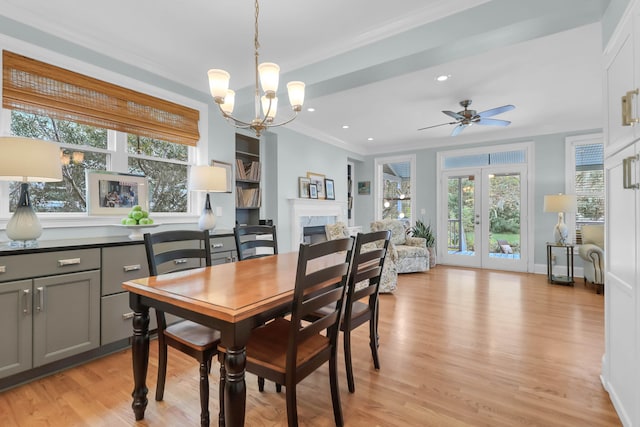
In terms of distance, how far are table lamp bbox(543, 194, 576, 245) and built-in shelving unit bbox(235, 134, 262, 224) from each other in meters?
4.42

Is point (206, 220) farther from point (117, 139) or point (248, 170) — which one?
point (248, 170)

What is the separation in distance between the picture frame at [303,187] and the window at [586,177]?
4346 mm

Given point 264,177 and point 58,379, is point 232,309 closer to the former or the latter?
point 58,379

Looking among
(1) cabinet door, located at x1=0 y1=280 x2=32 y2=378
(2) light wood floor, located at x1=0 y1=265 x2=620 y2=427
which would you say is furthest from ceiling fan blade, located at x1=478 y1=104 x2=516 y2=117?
(1) cabinet door, located at x1=0 y1=280 x2=32 y2=378

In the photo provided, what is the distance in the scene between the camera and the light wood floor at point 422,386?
1.65 m

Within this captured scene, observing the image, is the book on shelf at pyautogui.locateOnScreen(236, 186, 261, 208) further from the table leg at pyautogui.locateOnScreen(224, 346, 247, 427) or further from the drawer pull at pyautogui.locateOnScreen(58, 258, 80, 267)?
the table leg at pyautogui.locateOnScreen(224, 346, 247, 427)

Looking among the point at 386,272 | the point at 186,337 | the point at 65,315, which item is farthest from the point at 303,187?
the point at 186,337

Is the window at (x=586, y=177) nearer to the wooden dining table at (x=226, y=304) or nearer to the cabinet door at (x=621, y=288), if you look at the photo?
the cabinet door at (x=621, y=288)

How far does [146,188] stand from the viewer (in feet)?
10.1

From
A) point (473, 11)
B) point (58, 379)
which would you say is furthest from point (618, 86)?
point (58, 379)

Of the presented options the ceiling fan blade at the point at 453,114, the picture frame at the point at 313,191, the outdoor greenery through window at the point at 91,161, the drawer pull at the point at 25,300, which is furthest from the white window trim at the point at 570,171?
the drawer pull at the point at 25,300

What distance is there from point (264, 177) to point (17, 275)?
3291 millimetres

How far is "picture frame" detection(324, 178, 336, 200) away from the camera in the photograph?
5.83m

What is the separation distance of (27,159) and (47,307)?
3.10 ft
